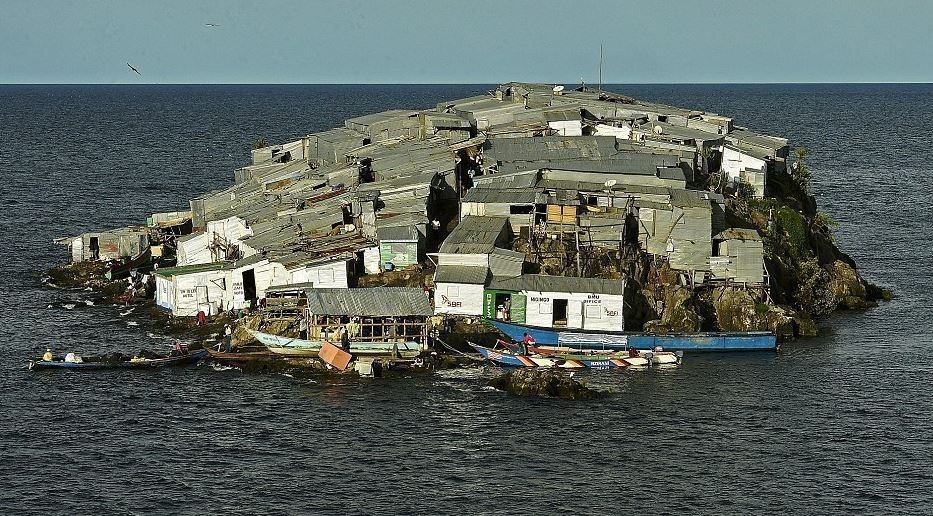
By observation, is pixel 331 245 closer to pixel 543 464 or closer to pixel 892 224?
pixel 543 464

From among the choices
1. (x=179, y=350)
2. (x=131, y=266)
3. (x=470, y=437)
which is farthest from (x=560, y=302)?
(x=131, y=266)

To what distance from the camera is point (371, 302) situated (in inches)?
3376

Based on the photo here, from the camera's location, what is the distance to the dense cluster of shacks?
8894cm

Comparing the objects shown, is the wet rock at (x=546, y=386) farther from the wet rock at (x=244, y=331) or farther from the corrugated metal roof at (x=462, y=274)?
the wet rock at (x=244, y=331)

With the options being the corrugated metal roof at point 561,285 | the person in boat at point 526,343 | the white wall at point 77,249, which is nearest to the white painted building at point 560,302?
the corrugated metal roof at point 561,285

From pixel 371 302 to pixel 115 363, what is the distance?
16425 millimetres

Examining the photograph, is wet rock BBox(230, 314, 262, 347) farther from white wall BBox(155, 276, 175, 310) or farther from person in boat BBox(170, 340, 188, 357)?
white wall BBox(155, 276, 175, 310)

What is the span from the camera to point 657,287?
3659 inches

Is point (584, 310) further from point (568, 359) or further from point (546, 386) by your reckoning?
point (546, 386)

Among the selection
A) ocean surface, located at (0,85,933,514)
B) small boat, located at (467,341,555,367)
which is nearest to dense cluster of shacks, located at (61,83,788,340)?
small boat, located at (467,341,555,367)

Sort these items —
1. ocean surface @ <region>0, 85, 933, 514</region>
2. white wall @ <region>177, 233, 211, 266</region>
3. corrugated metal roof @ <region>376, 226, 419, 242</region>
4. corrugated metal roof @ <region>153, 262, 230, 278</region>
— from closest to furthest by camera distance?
ocean surface @ <region>0, 85, 933, 514</region>
corrugated metal roof @ <region>376, 226, 419, 242</region>
corrugated metal roof @ <region>153, 262, 230, 278</region>
white wall @ <region>177, 233, 211, 266</region>

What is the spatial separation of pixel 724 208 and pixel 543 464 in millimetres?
42472

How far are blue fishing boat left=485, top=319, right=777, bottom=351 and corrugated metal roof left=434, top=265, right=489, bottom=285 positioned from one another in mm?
2866

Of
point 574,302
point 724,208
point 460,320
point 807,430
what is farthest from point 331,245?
point 807,430
